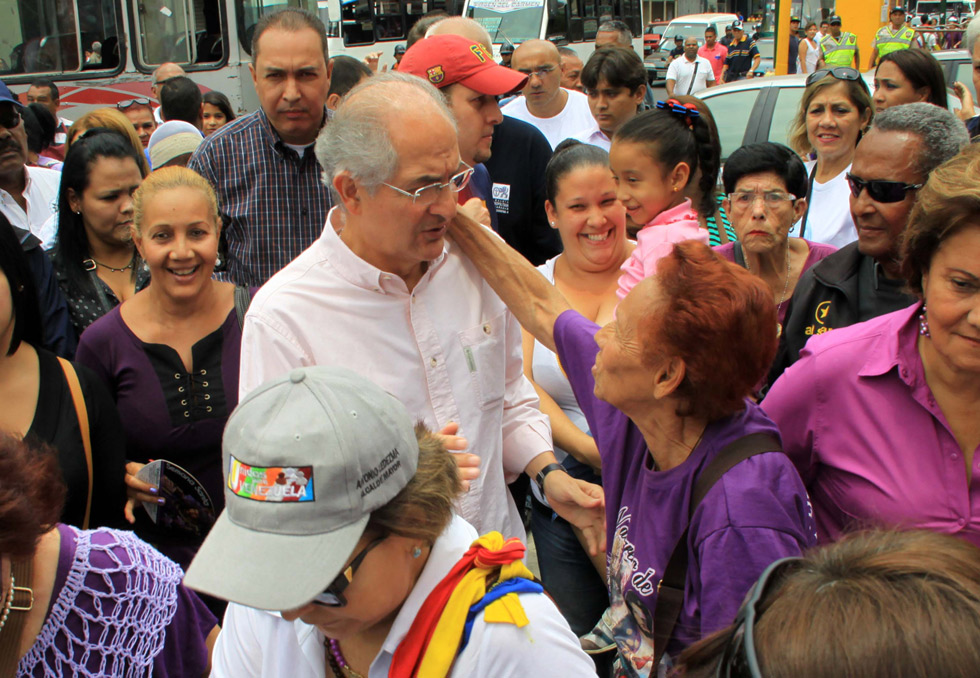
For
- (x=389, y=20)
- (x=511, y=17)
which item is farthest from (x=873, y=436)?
(x=511, y=17)

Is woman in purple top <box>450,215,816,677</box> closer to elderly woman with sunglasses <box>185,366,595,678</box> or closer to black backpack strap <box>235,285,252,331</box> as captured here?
elderly woman with sunglasses <box>185,366,595,678</box>

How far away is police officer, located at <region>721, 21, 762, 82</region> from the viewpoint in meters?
23.1

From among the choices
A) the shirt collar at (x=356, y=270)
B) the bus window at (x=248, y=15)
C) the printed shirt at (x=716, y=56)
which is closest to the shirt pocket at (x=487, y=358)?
the shirt collar at (x=356, y=270)

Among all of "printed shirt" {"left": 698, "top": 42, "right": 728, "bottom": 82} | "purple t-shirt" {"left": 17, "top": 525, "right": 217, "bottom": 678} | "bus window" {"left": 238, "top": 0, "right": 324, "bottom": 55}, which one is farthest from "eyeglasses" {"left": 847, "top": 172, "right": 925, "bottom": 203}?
"printed shirt" {"left": 698, "top": 42, "right": 728, "bottom": 82}

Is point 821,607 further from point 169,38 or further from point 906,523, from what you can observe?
point 169,38

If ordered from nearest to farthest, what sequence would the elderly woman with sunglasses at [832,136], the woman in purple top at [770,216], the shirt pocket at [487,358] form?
the shirt pocket at [487,358], the woman in purple top at [770,216], the elderly woman with sunglasses at [832,136]

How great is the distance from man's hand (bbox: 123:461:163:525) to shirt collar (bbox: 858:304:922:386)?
206cm

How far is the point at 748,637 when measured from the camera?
1046mm

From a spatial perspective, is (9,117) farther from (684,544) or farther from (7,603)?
(684,544)

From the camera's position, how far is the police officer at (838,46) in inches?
369

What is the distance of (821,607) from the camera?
105cm

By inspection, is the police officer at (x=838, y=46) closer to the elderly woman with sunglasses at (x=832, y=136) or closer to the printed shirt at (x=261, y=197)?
the elderly woman with sunglasses at (x=832, y=136)

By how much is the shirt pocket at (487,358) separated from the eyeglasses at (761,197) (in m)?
1.23

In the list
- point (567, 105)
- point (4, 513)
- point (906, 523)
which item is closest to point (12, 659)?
point (4, 513)
